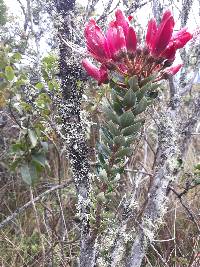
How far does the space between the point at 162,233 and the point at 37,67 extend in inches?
64.5

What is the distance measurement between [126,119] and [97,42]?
0.14 m

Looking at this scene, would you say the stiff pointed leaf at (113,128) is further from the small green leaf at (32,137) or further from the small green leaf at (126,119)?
the small green leaf at (32,137)

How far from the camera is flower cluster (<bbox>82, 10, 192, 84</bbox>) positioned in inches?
26.8

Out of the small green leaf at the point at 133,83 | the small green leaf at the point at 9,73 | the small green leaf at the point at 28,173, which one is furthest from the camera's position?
the small green leaf at the point at 28,173

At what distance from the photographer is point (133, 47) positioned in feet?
2.27

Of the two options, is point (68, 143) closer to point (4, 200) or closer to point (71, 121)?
point (71, 121)

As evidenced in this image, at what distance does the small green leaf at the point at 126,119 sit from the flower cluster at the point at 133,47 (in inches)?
2.9

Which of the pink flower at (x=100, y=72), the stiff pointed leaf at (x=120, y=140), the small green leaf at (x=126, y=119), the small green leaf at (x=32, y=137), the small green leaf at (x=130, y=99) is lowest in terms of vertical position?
the small green leaf at (x=32, y=137)

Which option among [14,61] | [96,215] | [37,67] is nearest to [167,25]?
[96,215]

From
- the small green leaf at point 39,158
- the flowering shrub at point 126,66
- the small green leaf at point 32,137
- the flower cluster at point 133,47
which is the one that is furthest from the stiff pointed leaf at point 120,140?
the small green leaf at point 39,158

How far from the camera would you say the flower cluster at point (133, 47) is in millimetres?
680

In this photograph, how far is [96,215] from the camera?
805 millimetres

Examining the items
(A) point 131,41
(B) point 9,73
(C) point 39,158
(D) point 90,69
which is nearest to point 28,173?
(C) point 39,158

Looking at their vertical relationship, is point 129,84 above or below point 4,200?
above
